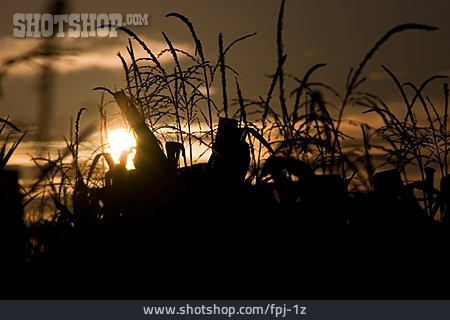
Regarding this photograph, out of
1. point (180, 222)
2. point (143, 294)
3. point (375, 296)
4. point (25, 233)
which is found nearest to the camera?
point (375, 296)

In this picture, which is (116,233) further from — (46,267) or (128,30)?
(128,30)

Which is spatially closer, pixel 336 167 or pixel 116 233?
pixel 336 167

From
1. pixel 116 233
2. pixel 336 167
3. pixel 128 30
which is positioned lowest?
pixel 116 233

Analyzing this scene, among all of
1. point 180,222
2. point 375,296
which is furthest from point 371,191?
point 180,222

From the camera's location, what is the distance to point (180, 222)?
314cm

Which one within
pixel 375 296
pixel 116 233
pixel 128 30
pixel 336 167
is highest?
pixel 128 30

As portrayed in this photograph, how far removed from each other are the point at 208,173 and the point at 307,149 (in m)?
0.61

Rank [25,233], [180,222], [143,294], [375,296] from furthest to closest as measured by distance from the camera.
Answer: [25,233], [180,222], [143,294], [375,296]

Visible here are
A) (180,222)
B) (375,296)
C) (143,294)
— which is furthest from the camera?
(180,222)

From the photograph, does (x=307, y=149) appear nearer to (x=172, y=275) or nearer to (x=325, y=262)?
(x=325, y=262)

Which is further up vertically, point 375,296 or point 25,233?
point 25,233

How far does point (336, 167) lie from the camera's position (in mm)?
2803

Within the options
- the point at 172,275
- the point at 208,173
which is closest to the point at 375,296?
the point at 172,275
